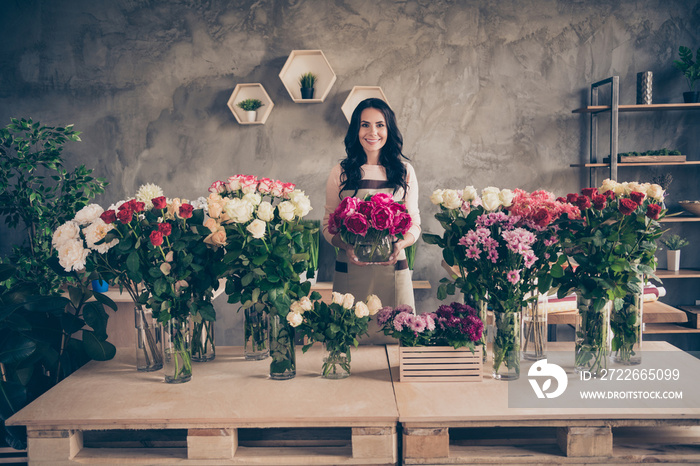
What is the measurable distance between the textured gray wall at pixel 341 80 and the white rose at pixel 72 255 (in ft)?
9.30

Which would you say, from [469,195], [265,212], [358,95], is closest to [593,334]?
[469,195]

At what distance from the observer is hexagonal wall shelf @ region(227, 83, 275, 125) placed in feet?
13.6

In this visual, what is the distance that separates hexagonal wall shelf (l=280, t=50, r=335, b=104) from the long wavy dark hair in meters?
1.67

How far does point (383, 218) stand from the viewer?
5.10ft

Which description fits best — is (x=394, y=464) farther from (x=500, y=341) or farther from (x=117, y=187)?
(x=117, y=187)

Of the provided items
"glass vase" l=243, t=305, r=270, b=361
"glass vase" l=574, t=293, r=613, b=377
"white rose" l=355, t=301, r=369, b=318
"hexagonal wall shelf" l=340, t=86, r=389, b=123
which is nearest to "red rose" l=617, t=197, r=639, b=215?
"glass vase" l=574, t=293, r=613, b=377

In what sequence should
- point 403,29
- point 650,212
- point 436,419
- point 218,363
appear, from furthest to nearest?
point 403,29 < point 218,363 < point 650,212 < point 436,419

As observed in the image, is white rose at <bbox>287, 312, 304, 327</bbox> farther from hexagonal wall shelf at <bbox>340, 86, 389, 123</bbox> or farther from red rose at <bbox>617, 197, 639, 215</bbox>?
hexagonal wall shelf at <bbox>340, 86, 389, 123</bbox>

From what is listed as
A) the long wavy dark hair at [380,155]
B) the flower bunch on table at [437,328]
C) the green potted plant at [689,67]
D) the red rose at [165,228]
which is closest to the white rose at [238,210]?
the red rose at [165,228]

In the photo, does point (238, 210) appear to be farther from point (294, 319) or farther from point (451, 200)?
point (451, 200)

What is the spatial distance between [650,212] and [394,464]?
37.2 inches

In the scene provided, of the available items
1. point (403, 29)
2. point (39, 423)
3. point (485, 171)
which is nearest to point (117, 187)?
point (403, 29)

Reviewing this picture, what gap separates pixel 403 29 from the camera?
4102mm

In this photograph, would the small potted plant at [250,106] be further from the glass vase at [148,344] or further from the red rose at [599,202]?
the red rose at [599,202]
